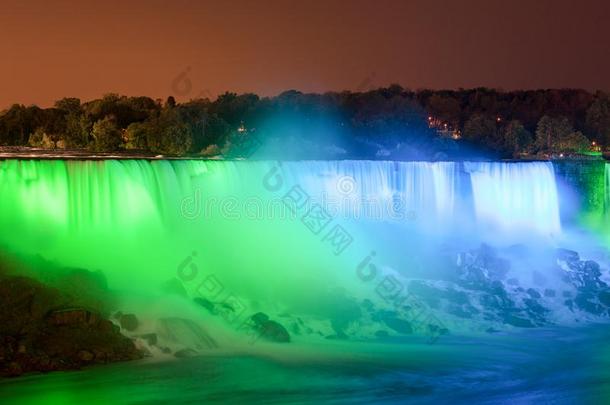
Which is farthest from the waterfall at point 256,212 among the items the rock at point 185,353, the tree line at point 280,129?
the tree line at point 280,129

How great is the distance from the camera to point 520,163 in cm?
3769

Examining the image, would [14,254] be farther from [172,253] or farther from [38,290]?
[172,253]

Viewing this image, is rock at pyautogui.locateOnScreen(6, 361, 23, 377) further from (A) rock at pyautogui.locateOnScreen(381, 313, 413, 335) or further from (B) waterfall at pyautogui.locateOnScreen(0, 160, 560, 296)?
(A) rock at pyautogui.locateOnScreen(381, 313, 413, 335)

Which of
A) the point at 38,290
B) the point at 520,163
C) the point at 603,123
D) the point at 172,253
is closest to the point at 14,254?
the point at 38,290

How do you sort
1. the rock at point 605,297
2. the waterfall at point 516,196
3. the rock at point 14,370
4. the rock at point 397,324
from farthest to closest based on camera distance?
the waterfall at point 516,196
the rock at point 605,297
the rock at point 397,324
the rock at point 14,370

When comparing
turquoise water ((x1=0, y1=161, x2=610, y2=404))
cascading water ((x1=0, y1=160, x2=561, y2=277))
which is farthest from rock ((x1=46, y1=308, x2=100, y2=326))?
cascading water ((x1=0, y1=160, x2=561, y2=277))

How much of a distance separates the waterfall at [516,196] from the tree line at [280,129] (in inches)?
441

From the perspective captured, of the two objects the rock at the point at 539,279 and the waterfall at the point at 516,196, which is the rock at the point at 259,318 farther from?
the waterfall at the point at 516,196

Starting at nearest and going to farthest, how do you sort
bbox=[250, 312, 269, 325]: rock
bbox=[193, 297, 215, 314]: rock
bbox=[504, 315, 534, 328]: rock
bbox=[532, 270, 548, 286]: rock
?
1. bbox=[250, 312, 269, 325]: rock
2. bbox=[193, 297, 215, 314]: rock
3. bbox=[504, 315, 534, 328]: rock
4. bbox=[532, 270, 548, 286]: rock

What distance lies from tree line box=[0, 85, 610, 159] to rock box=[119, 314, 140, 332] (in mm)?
25088

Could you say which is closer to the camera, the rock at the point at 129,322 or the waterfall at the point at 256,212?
the rock at the point at 129,322

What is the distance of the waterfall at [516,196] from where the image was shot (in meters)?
36.5

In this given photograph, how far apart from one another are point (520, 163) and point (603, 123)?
4071cm

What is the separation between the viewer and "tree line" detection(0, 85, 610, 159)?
5278 cm
